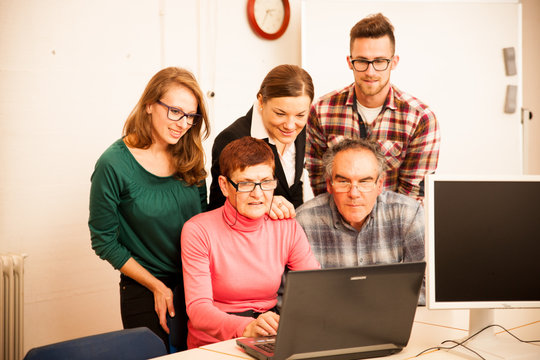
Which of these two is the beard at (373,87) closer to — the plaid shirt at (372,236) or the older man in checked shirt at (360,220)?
the older man in checked shirt at (360,220)

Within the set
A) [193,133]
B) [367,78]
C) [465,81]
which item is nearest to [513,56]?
[465,81]

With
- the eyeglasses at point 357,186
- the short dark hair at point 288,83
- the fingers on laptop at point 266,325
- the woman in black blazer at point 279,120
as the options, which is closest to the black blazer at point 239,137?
the woman in black blazer at point 279,120

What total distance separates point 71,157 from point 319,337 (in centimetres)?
199

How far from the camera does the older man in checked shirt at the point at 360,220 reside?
2074 millimetres

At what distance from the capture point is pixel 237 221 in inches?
75.5

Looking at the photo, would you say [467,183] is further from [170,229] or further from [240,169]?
[170,229]

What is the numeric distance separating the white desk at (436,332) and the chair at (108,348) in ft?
0.37

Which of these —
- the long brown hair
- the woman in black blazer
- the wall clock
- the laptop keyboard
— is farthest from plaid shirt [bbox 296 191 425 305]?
the wall clock

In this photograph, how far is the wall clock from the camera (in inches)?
141

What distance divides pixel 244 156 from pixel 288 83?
360mm

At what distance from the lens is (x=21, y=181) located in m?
2.69

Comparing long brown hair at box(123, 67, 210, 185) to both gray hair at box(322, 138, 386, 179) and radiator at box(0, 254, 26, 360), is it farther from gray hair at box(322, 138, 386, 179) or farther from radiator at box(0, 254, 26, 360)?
radiator at box(0, 254, 26, 360)

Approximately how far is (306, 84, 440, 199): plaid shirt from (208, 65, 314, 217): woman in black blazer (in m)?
0.37

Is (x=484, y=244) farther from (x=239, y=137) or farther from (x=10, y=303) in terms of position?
(x=10, y=303)
